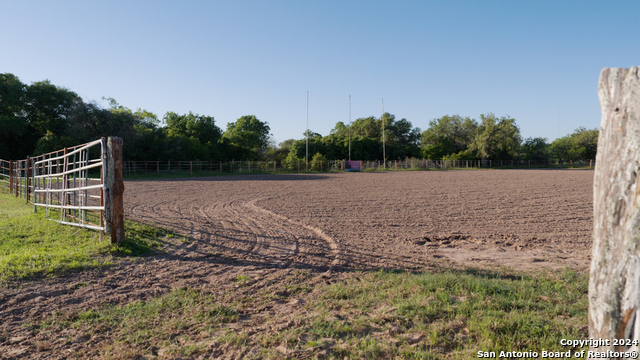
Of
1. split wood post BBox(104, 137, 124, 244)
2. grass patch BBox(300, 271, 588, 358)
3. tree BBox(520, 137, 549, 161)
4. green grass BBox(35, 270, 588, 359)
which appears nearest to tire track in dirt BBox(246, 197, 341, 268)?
grass patch BBox(300, 271, 588, 358)

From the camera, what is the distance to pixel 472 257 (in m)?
6.30

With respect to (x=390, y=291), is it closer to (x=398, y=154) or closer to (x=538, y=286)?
(x=538, y=286)

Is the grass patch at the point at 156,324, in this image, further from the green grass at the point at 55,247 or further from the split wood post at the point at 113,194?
the split wood post at the point at 113,194

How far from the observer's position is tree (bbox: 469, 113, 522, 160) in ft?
255

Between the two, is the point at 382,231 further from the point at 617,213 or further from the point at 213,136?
the point at 213,136

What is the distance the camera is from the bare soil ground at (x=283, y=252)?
3936mm

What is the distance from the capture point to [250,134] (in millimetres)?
65000

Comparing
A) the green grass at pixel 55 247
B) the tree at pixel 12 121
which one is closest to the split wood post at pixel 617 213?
the green grass at pixel 55 247

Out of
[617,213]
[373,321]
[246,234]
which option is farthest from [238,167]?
[617,213]

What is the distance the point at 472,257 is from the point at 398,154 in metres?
69.0

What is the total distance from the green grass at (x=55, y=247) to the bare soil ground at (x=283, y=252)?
1.40ft

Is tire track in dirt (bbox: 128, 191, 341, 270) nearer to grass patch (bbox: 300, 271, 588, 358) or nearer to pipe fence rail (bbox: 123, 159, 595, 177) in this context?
grass patch (bbox: 300, 271, 588, 358)

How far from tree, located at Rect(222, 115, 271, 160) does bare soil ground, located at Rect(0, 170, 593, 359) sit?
5212cm

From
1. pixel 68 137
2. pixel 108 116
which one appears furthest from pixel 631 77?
pixel 108 116
